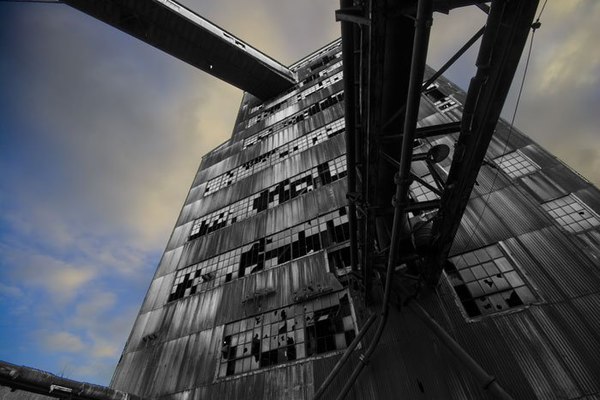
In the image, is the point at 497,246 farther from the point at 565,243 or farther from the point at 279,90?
the point at 279,90

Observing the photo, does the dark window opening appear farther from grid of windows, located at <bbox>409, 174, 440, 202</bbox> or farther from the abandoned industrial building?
grid of windows, located at <bbox>409, 174, 440, 202</bbox>

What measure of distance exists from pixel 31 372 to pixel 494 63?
15939 millimetres

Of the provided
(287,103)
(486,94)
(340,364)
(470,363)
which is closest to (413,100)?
(486,94)

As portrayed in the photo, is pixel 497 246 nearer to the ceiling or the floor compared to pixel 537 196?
nearer to the floor

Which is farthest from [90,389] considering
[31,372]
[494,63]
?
[494,63]

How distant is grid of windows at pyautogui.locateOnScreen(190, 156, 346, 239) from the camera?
1750 centimetres

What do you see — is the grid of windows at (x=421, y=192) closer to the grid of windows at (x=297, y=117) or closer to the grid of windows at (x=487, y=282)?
the grid of windows at (x=487, y=282)

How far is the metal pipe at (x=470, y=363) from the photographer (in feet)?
21.9

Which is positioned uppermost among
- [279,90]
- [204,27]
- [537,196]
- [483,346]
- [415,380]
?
[204,27]

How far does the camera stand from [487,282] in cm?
971

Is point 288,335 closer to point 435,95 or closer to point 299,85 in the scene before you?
point 435,95

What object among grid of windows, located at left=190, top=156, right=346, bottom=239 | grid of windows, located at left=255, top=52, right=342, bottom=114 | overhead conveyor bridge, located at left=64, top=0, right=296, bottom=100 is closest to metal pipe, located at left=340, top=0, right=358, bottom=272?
grid of windows, located at left=190, top=156, right=346, bottom=239

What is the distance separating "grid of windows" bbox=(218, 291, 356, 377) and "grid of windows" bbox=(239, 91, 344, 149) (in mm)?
16044

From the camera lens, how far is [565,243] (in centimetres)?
942
